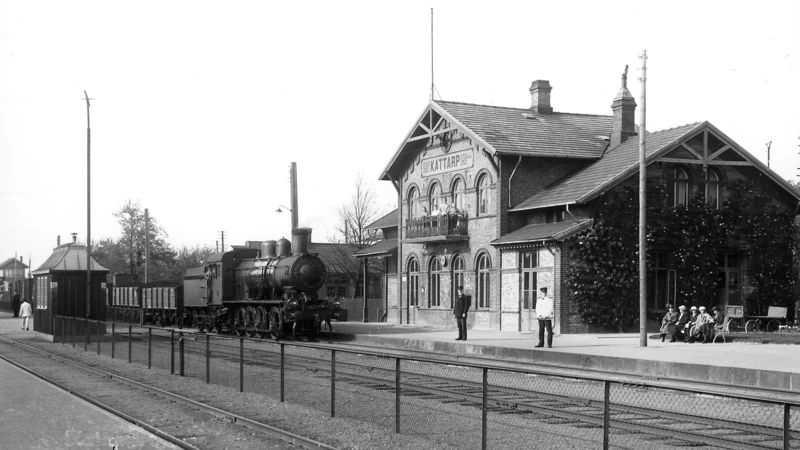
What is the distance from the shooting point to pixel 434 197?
123 feet

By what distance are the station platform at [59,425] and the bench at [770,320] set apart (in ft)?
74.3

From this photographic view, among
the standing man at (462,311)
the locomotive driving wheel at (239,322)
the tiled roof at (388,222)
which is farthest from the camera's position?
the tiled roof at (388,222)

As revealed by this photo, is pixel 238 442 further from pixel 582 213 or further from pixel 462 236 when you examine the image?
pixel 462 236

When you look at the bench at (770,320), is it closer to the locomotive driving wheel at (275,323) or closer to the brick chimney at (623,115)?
the brick chimney at (623,115)

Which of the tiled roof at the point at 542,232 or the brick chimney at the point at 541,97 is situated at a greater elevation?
the brick chimney at the point at 541,97

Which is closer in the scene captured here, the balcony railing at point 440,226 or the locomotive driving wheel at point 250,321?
the locomotive driving wheel at point 250,321

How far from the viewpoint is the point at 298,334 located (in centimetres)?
3119

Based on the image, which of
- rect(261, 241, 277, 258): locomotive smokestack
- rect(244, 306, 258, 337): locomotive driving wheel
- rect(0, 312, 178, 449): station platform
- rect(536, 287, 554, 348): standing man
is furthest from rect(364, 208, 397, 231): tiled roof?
rect(0, 312, 178, 449): station platform

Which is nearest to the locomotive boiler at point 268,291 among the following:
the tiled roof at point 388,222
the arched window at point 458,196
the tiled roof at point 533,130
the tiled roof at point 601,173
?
the arched window at point 458,196

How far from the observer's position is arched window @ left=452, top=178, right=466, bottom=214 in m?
35.5

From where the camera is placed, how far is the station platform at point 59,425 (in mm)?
10219

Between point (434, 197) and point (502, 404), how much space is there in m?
25.6

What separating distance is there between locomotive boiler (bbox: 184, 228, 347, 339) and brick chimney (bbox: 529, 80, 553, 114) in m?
12.4

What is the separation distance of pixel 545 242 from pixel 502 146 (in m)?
4.70
